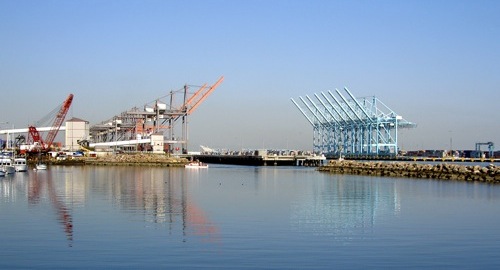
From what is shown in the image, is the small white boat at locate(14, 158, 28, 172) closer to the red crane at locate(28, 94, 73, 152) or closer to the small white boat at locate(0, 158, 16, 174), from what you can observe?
the small white boat at locate(0, 158, 16, 174)

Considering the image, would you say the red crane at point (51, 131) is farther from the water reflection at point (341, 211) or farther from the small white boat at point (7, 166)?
the water reflection at point (341, 211)

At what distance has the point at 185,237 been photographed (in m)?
15.3

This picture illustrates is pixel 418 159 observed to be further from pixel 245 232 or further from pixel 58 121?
pixel 245 232

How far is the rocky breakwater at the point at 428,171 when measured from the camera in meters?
44.4

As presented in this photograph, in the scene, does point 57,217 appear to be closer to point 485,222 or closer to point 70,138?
point 485,222

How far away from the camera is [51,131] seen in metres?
94.8

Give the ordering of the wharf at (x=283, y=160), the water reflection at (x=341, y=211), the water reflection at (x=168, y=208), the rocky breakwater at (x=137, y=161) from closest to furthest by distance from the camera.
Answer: the water reflection at (x=168, y=208) → the water reflection at (x=341, y=211) → the rocky breakwater at (x=137, y=161) → the wharf at (x=283, y=160)

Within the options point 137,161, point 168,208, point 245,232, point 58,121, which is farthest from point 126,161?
point 245,232

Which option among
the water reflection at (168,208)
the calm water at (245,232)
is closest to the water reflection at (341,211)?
the calm water at (245,232)

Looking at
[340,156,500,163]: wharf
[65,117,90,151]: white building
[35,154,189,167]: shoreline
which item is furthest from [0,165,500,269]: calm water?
[340,156,500,163]: wharf

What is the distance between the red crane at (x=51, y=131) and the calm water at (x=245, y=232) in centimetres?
6634

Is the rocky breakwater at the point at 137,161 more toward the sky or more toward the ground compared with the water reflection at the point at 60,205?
more toward the sky

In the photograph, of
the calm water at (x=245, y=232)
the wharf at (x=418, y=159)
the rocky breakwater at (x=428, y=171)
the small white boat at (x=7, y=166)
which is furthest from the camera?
the wharf at (x=418, y=159)

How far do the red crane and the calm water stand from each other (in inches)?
2612
